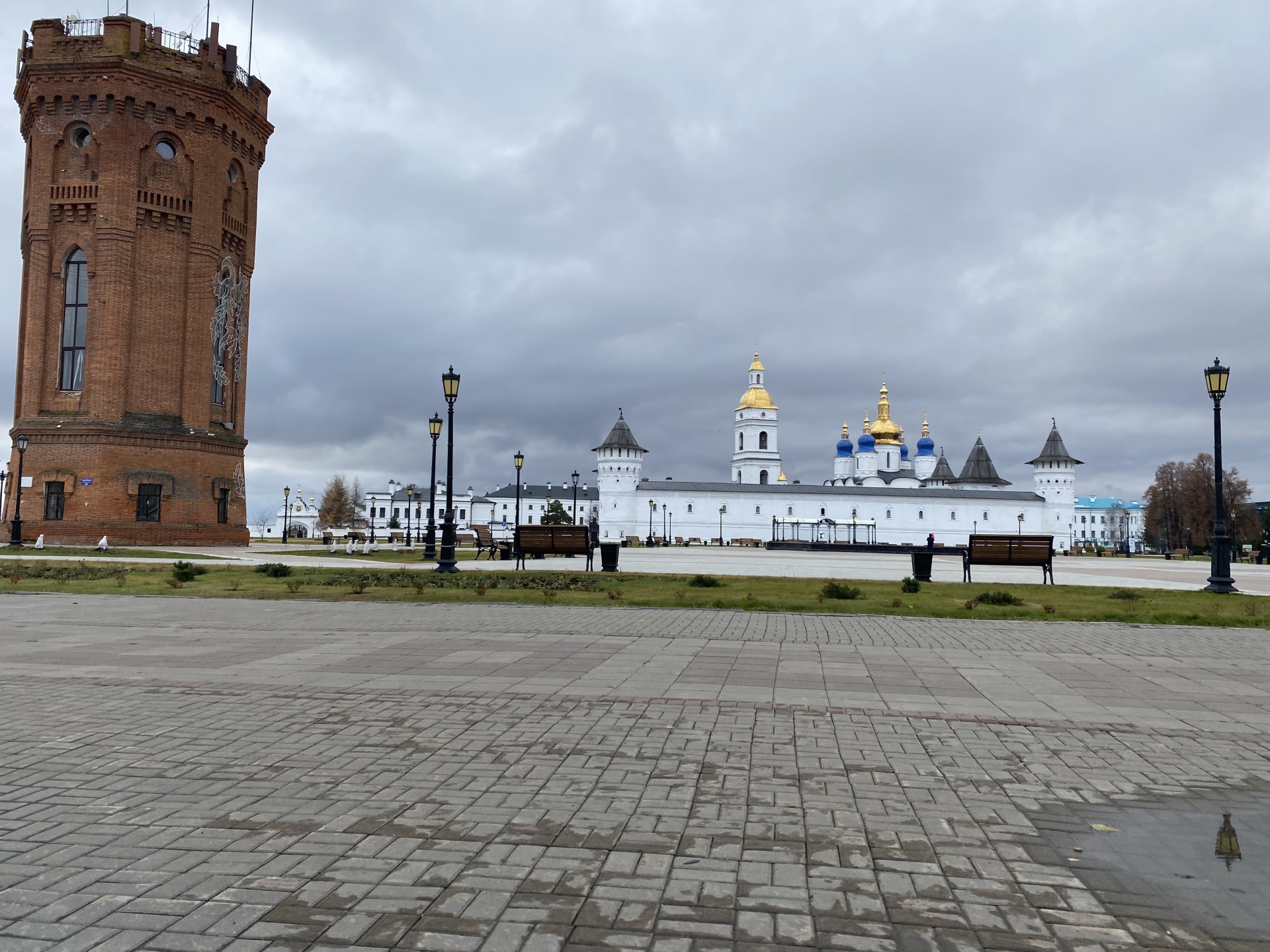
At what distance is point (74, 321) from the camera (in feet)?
131

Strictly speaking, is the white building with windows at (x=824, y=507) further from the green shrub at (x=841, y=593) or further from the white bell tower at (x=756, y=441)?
the green shrub at (x=841, y=593)

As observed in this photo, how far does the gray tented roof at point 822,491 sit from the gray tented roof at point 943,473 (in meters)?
17.8

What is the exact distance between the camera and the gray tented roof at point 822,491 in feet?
302

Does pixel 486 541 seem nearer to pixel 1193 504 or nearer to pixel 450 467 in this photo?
pixel 450 467

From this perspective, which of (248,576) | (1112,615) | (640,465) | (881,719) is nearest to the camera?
(881,719)

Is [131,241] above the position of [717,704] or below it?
above

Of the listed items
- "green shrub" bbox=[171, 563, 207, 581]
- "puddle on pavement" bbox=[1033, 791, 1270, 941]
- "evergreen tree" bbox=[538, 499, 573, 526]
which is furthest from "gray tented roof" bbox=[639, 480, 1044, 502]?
"puddle on pavement" bbox=[1033, 791, 1270, 941]

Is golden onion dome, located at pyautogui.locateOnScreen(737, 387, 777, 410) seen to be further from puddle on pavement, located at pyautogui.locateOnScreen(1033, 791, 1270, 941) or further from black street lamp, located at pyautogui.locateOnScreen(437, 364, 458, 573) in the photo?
puddle on pavement, located at pyautogui.locateOnScreen(1033, 791, 1270, 941)

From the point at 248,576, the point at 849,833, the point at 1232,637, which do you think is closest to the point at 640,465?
the point at 248,576

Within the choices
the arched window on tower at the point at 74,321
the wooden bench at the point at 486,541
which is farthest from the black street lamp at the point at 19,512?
the wooden bench at the point at 486,541

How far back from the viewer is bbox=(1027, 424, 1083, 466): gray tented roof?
9838 centimetres

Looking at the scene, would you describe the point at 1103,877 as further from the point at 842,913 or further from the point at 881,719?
the point at 881,719

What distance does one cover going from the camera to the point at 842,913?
3.17 meters

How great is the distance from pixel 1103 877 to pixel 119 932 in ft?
11.8
